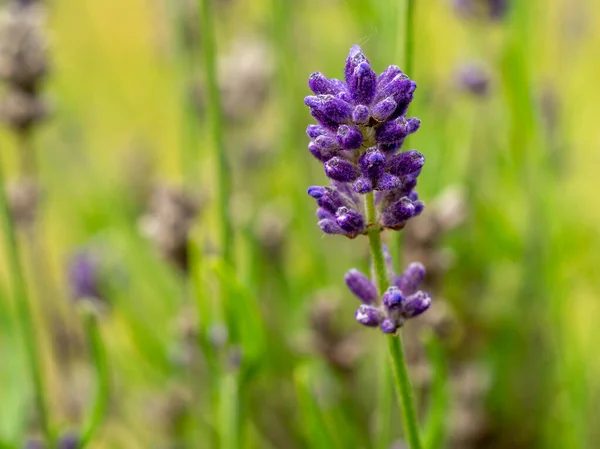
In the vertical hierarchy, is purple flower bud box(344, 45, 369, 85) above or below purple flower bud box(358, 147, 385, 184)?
above

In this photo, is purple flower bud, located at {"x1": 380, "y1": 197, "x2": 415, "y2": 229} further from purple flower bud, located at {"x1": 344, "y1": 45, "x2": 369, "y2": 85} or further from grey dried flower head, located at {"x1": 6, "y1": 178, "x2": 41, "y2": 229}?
grey dried flower head, located at {"x1": 6, "y1": 178, "x2": 41, "y2": 229}

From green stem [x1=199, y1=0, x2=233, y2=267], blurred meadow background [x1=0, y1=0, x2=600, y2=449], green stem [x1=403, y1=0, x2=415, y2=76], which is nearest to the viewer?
green stem [x1=403, y1=0, x2=415, y2=76]

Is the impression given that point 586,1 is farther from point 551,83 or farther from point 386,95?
point 386,95

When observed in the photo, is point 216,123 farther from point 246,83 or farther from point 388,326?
point 246,83

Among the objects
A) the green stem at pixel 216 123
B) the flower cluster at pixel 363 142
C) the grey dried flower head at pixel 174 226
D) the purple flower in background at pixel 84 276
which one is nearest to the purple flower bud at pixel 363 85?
the flower cluster at pixel 363 142

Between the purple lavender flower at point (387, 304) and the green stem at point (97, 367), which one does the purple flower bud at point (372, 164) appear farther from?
the green stem at point (97, 367)

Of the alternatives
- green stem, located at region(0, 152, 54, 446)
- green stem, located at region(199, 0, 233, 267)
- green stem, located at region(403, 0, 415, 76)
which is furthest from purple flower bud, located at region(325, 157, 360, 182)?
green stem, located at region(0, 152, 54, 446)

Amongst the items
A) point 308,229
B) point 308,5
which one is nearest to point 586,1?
point 308,5
